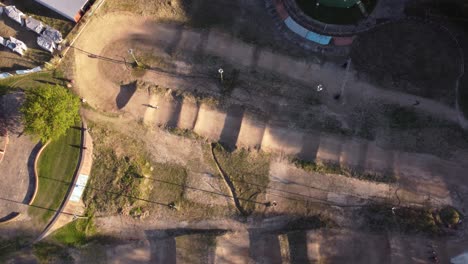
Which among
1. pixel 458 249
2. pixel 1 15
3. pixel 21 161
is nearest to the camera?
pixel 458 249

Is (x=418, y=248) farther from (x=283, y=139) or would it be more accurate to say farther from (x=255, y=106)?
(x=255, y=106)

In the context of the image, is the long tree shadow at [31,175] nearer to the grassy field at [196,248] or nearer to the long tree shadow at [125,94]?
the long tree shadow at [125,94]

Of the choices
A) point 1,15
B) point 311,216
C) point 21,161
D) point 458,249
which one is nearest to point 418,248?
point 458,249

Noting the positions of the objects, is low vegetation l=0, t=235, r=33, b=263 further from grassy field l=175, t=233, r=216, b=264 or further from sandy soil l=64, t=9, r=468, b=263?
grassy field l=175, t=233, r=216, b=264

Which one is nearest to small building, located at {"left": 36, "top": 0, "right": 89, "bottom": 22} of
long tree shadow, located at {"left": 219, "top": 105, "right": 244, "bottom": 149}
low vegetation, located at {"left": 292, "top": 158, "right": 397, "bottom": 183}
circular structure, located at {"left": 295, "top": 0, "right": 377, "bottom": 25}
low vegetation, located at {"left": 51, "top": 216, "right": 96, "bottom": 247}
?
long tree shadow, located at {"left": 219, "top": 105, "right": 244, "bottom": 149}

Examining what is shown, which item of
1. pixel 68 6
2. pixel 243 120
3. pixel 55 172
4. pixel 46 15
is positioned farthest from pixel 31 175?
pixel 243 120

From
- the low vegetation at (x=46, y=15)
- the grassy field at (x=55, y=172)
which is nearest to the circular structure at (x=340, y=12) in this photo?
the low vegetation at (x=46, y=15)

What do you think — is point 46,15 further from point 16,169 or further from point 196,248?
point 196,248
